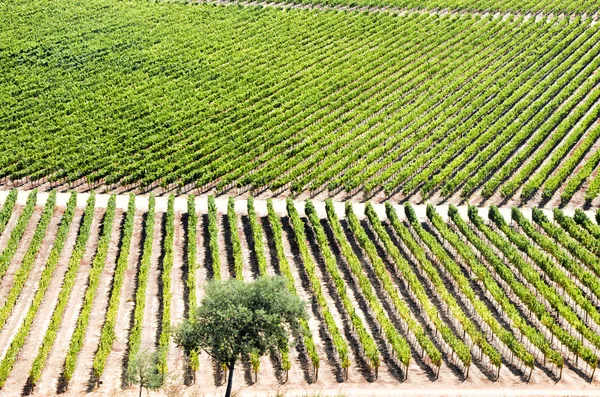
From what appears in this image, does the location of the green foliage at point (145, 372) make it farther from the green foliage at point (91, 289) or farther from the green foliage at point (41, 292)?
the green foliage at point (41, 292)

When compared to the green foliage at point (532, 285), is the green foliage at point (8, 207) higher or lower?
higher

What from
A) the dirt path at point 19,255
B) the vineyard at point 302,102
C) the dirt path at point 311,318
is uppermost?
the vineyard at point 302,102

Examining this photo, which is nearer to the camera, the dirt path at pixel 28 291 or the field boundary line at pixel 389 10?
the dirt path at pixel 28 291

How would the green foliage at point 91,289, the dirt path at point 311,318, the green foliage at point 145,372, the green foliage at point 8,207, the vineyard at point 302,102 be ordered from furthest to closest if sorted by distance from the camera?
the vineyard at point 302,102 → the green foliage at point 8,207 → the dirt path at point 311,318 → the green foliage at point 91,289 → the green foliage at point 145,372

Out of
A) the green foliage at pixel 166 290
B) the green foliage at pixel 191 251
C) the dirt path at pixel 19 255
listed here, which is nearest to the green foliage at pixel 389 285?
the green foliage at pixel 191 251

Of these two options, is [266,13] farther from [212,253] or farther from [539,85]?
[212,253]
